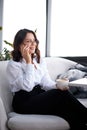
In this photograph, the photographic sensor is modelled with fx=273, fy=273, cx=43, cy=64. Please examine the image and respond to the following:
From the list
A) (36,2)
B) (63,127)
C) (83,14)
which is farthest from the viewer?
(36,2)

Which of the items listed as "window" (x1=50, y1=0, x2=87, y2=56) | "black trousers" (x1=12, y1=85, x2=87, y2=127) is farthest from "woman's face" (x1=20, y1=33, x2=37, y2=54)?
"window" (x1=50, y1=0, x2=87, y2=56)

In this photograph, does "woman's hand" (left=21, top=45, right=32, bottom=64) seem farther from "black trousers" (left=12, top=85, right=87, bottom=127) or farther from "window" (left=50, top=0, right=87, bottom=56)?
"window" (left=50, top=0, right=87, bottom=56)

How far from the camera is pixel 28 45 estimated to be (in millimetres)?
2221

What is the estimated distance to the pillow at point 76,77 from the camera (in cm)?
249

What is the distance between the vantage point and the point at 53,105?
2045mm

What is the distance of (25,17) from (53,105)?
2339mm

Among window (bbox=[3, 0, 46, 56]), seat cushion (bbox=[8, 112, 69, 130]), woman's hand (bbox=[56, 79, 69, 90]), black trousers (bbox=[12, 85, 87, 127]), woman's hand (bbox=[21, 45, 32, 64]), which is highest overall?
window (bbox=[3, 0, 46, 56])

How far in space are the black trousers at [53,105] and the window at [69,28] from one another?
1.60 metres

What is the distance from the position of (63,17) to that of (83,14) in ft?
1.09

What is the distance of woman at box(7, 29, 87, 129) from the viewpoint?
1963 millimetres

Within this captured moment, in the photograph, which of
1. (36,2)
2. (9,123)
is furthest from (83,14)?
(9,123)

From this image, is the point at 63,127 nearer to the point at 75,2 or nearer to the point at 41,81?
the point at 41,81

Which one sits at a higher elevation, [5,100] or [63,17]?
[63,17]

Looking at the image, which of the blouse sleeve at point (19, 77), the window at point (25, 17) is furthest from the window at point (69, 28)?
the blouse sleeve at point (19, 77)
